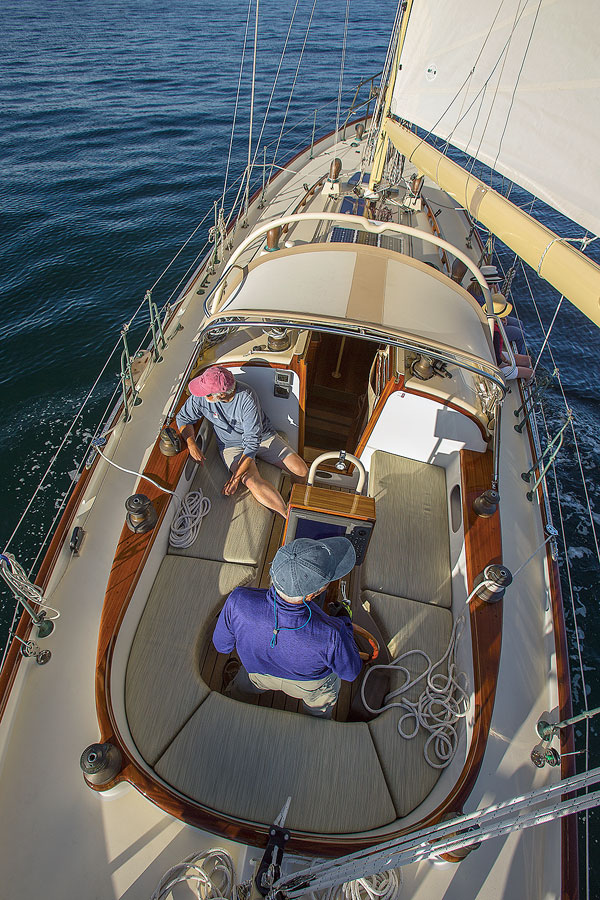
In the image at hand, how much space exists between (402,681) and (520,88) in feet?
14.4

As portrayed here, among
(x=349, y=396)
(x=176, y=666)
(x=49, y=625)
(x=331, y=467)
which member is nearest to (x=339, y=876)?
(x=176, y=666)

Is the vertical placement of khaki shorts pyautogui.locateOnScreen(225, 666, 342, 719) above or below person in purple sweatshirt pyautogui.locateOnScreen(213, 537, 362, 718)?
below

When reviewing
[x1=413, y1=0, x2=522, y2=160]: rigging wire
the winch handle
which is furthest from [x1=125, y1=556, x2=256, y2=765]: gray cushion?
[x1=413, y1=0, x2=522, y2=160]: rigging wire

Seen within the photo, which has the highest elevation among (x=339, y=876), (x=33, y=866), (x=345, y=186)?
(x=345, y=186)

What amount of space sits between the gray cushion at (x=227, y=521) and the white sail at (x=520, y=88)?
9.43 feet

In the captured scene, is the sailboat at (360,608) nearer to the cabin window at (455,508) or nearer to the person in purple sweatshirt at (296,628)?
the cabin window at (455,508)

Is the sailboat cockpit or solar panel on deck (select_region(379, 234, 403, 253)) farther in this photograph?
solar panel on deck (select_region(379, 234, 403, 253))

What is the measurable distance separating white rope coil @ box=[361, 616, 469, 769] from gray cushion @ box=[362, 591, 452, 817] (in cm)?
3

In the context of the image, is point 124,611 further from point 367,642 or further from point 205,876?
point 367,642

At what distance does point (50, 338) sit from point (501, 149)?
6802mm

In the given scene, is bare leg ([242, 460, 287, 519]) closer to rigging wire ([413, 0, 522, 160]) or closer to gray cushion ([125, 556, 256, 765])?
gray cushion ([125, 556, 256, 765])

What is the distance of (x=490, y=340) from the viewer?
3.37 m

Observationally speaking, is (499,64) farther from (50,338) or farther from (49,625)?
(50,338)

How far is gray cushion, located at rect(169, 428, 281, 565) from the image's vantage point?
3309 millimetres
